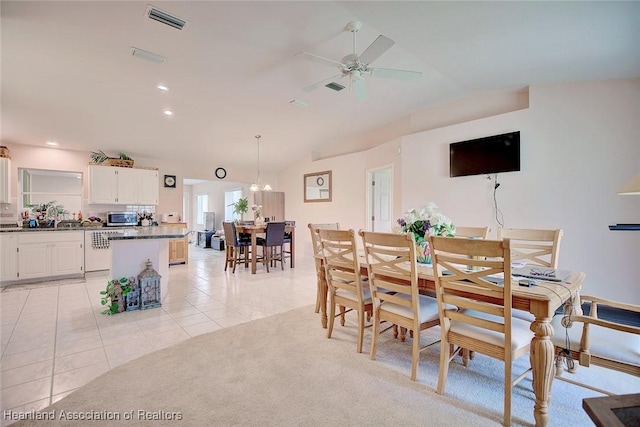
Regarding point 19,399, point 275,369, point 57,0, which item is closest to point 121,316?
point 19,399

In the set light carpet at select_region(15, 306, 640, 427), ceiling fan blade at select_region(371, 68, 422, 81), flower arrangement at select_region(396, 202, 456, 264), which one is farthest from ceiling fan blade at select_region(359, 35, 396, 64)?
light carpet at select_region(15, 306, 640, 427)

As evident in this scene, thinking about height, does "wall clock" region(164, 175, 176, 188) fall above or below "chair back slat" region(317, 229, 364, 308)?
above

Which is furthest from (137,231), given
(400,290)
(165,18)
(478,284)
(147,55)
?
(478,284)

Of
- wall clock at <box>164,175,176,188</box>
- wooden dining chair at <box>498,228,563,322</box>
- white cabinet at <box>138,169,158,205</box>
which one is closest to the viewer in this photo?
wooden dining chair at <box>498,228,563,322</box>

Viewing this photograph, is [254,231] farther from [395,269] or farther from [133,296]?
[395,269]

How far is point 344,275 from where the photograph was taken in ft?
7.93

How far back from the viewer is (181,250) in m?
6.23

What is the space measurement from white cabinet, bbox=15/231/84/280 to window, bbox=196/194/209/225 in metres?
5.91

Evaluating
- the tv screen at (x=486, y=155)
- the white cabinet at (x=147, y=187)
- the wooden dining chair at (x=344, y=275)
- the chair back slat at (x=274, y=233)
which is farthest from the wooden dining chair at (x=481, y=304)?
the white cabinet at (x=147, y=187)

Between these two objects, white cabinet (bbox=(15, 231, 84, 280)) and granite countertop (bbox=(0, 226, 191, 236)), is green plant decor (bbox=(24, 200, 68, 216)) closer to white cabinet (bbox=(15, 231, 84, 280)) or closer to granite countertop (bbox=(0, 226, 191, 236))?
granite countertop (bbox=(0, 226, 191, 236))

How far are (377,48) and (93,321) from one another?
3.90m

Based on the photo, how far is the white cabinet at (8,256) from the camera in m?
4.33

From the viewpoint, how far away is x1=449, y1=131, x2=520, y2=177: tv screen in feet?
12.9

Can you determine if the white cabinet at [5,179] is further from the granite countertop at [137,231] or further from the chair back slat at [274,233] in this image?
the chair back slat at [274,233]
